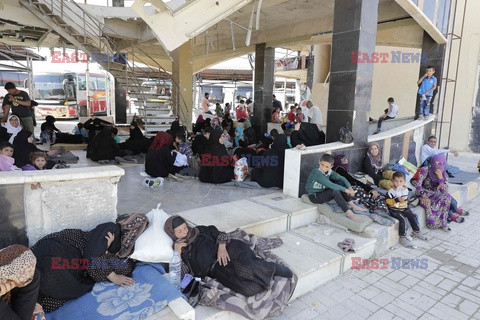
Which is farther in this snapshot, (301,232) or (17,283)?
(301,232)

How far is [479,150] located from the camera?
11867 millimetres

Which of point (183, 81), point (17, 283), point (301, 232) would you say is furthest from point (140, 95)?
point (17, 283)

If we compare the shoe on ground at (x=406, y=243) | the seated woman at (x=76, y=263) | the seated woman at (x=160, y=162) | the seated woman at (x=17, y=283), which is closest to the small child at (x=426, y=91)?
the shoe on ground at (x=406, y=243)

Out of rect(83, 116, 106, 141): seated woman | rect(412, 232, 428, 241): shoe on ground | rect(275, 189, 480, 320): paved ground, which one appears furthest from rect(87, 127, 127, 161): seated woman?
rect(412, 232, 428, 241): shoe on ground

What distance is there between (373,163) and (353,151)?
0.65m

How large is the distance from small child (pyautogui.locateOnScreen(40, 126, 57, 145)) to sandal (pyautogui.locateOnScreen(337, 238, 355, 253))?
8338mm

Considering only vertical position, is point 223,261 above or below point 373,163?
below

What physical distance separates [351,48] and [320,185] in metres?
2.68

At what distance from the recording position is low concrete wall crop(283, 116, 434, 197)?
506 cm

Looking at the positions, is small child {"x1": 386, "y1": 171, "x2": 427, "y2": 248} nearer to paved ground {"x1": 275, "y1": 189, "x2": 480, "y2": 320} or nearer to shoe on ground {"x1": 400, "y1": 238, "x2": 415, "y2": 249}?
shoe on ground {"x1": 400, "y1": 238, "x2": 415, "y2": 249}

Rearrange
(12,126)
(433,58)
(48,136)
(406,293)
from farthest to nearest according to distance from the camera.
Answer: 1. (48,136)
2. (433,58)
3. (12,126)
4. (406,293)

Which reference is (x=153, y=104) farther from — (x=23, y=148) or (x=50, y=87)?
(x=50, y=87)

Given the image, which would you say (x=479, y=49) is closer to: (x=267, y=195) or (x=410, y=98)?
(x=410, y=98)

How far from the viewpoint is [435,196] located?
518 cm
